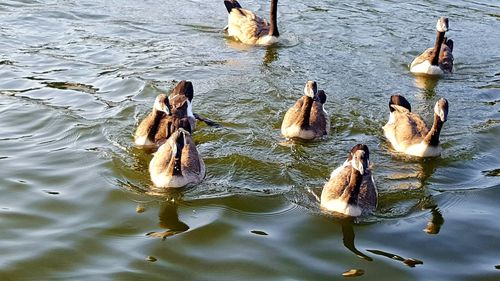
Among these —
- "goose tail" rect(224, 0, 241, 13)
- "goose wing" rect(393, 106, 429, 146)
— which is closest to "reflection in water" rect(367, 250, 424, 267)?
"goose wing" rect(393, 106, 429, 146)

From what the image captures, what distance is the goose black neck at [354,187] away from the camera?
9.82 metres

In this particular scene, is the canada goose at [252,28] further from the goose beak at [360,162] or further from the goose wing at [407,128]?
the goose beak at [360,162]

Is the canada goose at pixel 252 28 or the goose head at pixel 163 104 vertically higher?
the canada goose at pixel 252 28

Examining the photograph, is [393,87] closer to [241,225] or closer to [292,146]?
[292,146]

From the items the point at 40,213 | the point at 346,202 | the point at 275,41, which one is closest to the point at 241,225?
the point at 346,202

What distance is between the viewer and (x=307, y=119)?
496 inches

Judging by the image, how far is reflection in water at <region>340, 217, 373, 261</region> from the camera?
893 cm

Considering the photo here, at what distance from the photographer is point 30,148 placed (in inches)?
468

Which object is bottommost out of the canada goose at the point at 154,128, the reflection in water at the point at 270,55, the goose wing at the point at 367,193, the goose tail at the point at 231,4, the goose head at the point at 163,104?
the goose wing at the point at 367,193

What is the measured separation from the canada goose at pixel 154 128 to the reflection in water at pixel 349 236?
3732 mm

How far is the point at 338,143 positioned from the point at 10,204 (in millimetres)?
5690

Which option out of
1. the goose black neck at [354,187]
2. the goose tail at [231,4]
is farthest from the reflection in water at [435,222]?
the goose tail at [231,4]

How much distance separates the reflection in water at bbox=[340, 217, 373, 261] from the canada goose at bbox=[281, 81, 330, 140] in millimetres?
Result: 3046

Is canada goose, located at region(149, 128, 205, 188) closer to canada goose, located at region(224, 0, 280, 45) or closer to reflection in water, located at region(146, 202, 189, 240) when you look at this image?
reflection in water, located at region(146, 202, 189, 240)
